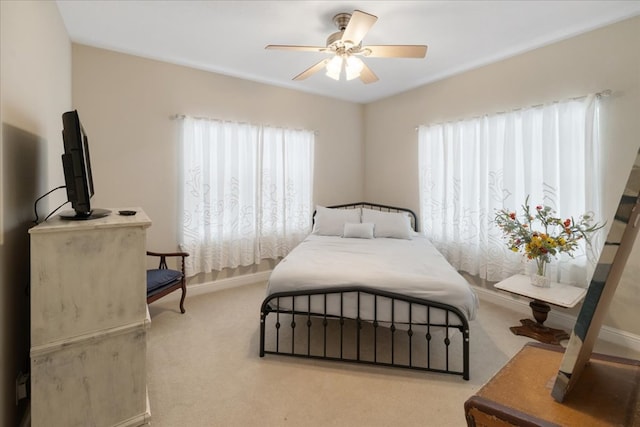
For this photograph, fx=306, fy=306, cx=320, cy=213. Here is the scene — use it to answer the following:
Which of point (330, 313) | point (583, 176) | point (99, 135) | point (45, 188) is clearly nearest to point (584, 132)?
point (583, 176)

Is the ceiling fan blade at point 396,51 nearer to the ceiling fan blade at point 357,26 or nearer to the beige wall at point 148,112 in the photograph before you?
the ceiling fan blade at point 357,26

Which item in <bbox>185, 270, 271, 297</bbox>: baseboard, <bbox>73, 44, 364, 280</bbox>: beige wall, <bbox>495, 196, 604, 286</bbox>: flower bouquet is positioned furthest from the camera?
<bbox>185, 270, 271, 297</bbox>: baseboard

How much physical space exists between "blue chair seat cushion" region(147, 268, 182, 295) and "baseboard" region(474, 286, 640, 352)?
317 centimetres

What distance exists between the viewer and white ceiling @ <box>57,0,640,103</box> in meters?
2.29

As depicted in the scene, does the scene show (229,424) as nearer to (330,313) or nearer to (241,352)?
(241,352)

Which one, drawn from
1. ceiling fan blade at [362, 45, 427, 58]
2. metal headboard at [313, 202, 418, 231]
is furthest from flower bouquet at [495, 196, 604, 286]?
ceiling fan blade at [362, 45, 427, 58]

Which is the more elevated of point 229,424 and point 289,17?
point 289,17

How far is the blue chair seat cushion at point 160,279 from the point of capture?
266cm

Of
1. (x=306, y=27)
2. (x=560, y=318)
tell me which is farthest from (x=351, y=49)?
(x=560, y=318)

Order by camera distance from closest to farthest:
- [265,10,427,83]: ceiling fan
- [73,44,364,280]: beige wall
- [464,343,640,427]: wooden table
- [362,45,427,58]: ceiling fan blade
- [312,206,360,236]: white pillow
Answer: [464,343,640,427]: wooden table
[265,10,427,83]: ceiling fan
[362,45,427,58]: ceiling fan blade
[73,44,364,280]: beige wall
[312,206,360,236]: white pillow

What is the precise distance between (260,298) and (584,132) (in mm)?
3528

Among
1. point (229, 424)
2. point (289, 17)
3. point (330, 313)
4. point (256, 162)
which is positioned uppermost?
point (289, 17)

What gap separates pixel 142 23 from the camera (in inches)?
100

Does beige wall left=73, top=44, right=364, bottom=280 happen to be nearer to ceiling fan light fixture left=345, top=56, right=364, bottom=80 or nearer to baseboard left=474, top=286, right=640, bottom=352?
ceiling fan light fixture left=345, top=56, right=364, bottom=80
